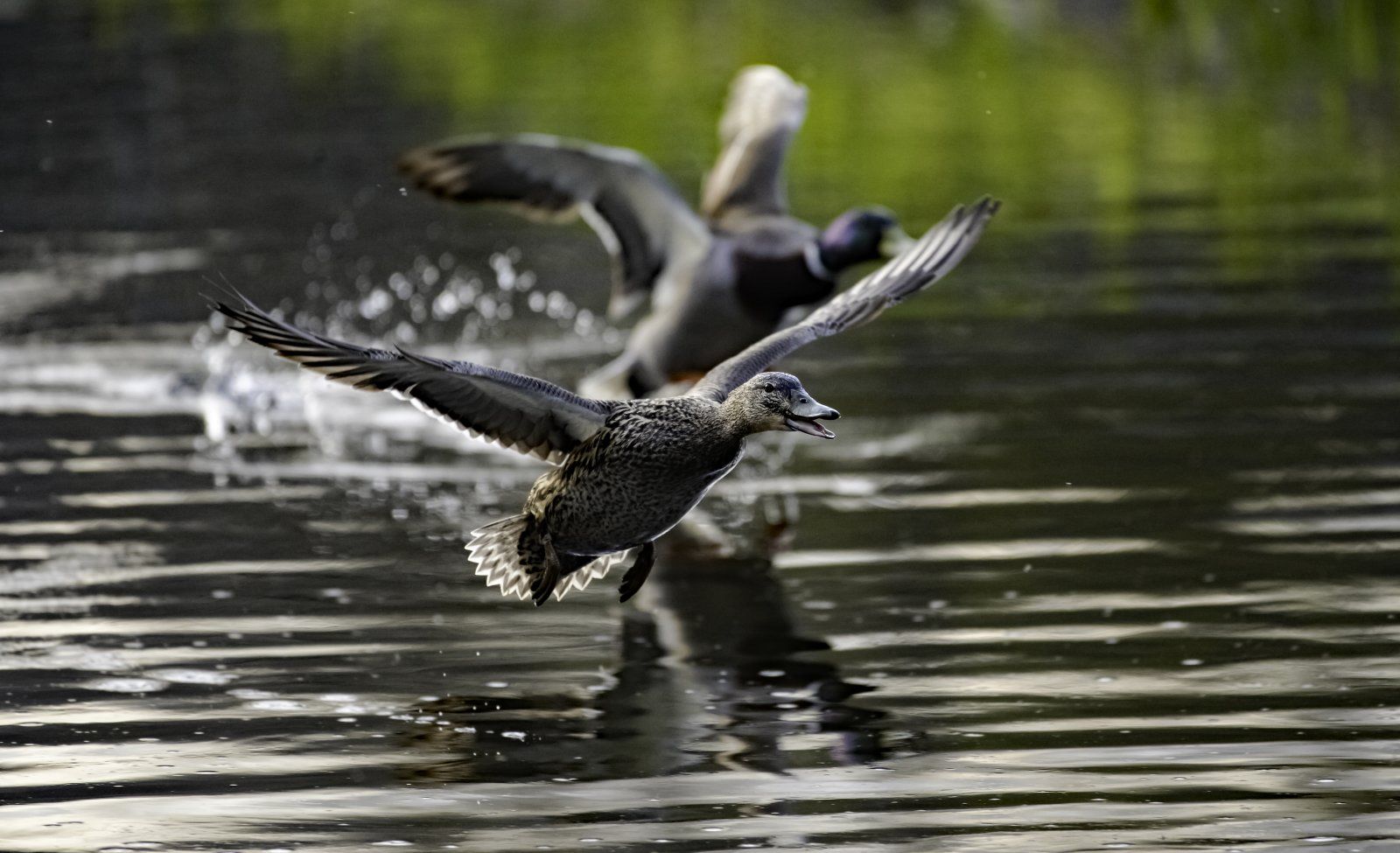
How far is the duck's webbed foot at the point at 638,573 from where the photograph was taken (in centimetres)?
698

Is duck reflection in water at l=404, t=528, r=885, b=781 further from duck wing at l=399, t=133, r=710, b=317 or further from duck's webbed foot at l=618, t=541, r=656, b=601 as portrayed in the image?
duck wing at l=399, t=133, r=710, b=317

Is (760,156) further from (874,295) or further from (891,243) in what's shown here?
(874,295)

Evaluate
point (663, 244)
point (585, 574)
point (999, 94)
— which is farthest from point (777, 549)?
point (999, 94)

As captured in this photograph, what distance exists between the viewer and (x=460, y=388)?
21.6 ft

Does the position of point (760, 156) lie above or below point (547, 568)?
above

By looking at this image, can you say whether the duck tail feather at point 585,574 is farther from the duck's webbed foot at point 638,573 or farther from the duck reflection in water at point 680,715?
the duck reflection in water at point 680,715

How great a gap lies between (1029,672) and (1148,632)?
600 millimetres

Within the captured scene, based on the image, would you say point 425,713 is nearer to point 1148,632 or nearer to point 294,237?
point 1148,632

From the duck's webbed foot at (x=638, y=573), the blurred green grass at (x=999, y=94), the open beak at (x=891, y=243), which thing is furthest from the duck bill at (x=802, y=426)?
the blurred green grass at (x=999, y=94)

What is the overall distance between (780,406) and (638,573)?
956 millimetres

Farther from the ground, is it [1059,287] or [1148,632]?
[1059,287]

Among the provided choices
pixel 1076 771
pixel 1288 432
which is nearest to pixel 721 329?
pixel 1288 432

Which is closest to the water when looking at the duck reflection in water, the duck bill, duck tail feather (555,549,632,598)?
the duck reflection in water

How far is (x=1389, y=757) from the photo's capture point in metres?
6.34
